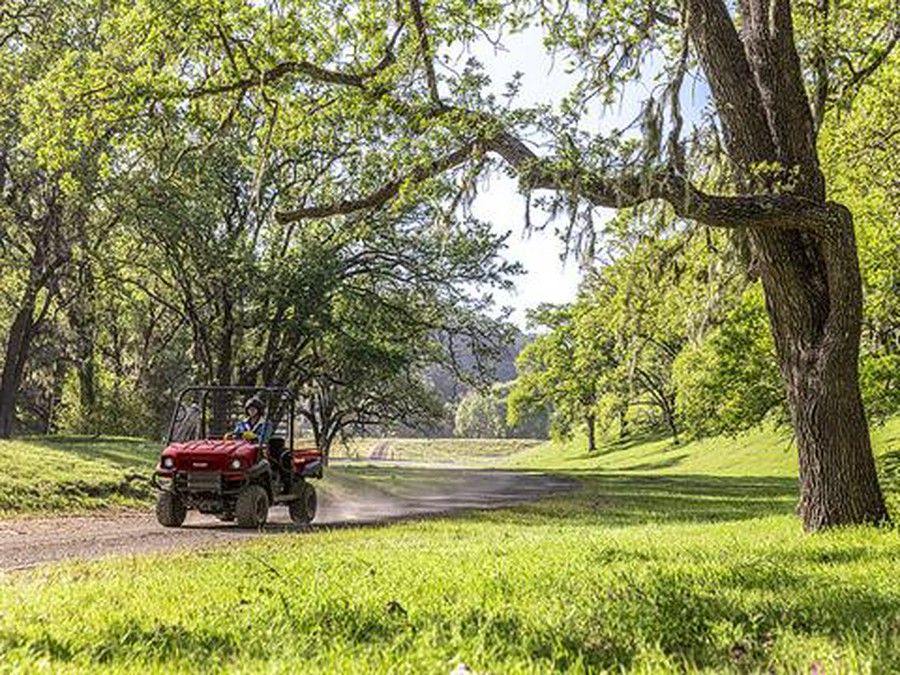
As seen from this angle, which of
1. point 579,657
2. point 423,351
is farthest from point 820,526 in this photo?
point 423,351

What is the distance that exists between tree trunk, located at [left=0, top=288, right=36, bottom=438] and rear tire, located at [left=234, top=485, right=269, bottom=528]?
62.9 feet

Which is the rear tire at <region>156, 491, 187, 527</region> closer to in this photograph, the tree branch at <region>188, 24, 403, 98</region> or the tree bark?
the tree branch at <region>188, 24, 403, 98</region>

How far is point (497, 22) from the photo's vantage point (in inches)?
463

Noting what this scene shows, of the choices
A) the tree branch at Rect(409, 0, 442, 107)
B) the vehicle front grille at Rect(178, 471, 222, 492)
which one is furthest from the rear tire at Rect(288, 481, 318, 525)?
the tree branch at Rect(409, 0, 442, 107)

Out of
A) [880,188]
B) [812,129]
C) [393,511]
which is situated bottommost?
[393,511]

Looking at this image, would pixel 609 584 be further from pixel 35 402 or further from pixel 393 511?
pixel 35 402

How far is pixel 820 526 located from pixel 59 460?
1603 centimetres

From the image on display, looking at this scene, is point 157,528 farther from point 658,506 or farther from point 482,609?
point 658,506

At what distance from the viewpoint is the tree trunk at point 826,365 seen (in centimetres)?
834

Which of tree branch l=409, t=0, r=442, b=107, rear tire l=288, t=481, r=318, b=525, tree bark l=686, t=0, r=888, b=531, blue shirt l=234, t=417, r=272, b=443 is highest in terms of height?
tree branch l=409, t=0, r=442, b=107

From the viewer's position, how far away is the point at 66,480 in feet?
51.3

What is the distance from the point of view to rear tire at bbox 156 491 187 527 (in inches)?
478

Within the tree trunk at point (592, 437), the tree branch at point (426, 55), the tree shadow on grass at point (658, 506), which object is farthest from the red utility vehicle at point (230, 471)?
the tree trunk at point (592, 437)

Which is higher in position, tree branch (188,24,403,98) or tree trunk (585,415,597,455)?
tree branch (188,24,403,98)
